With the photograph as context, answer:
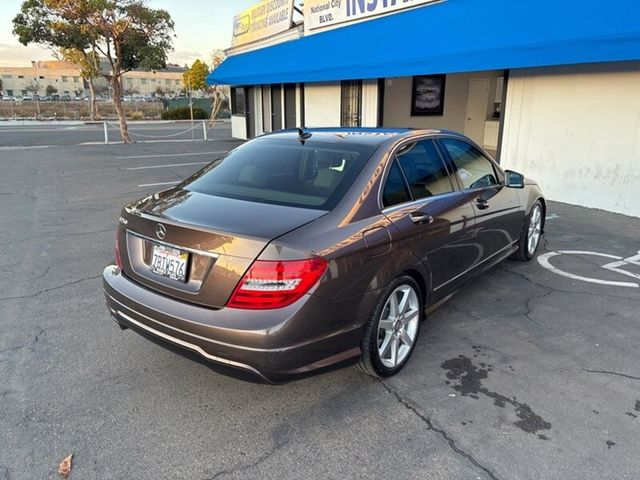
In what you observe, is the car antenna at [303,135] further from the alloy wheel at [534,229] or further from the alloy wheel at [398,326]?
the alloy wheel at [534,229]

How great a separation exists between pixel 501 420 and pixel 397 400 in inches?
23.7

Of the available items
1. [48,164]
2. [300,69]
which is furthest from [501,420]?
[48,164]

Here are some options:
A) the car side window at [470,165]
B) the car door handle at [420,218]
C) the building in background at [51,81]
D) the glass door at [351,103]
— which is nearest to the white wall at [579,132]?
the car side window at [470,165]

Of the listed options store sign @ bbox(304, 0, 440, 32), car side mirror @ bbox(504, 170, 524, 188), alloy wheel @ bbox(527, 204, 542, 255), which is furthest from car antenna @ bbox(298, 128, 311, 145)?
store sign @ bbox(304, 0, 440, 32)

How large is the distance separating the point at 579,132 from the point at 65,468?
859cm

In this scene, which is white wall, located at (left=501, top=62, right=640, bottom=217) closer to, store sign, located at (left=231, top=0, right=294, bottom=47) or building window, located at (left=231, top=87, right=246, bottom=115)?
store sign, located at (left=231, top=0, right=294, bottom=47)

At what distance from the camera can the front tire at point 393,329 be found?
2.95 meters

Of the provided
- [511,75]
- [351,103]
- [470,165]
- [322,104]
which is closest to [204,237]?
[470,165]

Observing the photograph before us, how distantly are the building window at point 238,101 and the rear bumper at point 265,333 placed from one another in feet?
67.8

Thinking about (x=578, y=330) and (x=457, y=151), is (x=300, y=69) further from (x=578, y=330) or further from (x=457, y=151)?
(x=578, y=330)

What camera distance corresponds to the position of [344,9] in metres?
14.1

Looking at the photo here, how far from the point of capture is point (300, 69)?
1406 centimetres

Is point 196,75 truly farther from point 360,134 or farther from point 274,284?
point 274,284

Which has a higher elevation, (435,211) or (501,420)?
(435,211)
